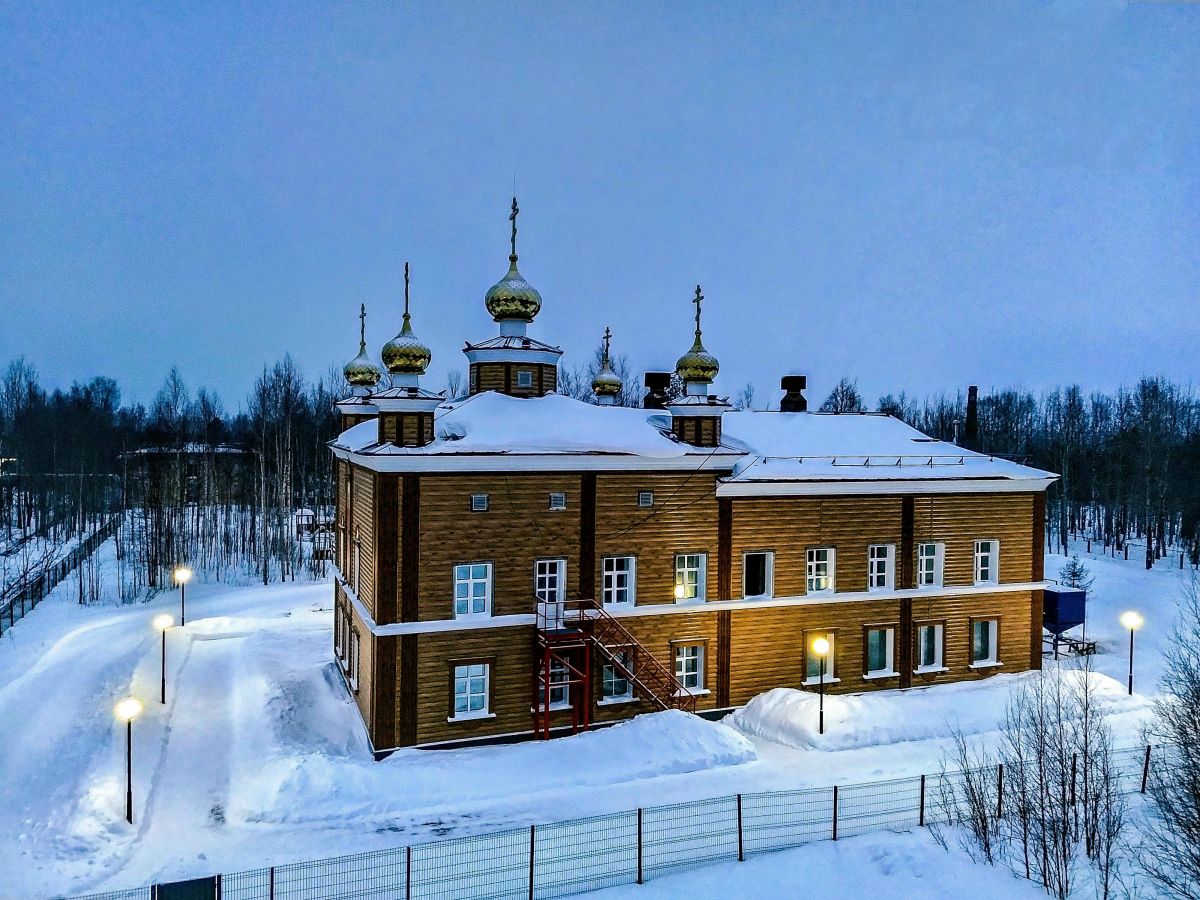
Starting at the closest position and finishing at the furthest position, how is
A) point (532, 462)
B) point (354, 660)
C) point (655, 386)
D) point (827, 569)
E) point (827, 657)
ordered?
point (532, 462), point (354, 660), point (827, 657), point (827, 569), point (655, 386)

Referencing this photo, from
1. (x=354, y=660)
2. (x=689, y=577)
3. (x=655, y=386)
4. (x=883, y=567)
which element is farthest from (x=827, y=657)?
(x=354, y=660)

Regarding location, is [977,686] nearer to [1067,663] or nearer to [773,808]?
[1067,663]

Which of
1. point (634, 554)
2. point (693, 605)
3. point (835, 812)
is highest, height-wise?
point (634, 554)

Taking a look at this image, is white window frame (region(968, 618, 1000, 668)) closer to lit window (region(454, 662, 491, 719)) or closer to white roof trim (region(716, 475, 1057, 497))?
white roof trim (region(716, 475, 1057, 497))

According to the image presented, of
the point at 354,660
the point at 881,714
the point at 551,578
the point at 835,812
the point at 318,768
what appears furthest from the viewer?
the point at 354,660

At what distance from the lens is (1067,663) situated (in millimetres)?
26734

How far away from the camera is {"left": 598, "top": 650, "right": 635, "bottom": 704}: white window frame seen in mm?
20266

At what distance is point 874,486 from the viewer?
2311cm

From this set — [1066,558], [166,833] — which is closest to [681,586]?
[166,833]

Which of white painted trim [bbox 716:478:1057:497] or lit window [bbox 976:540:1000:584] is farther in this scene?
lit window [bbox 976:540:1000:584]

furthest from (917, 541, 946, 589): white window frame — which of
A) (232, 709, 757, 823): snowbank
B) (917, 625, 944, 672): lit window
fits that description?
(232, 709, 757, 823): snowbank

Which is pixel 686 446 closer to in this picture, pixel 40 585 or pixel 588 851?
pixel 588 851

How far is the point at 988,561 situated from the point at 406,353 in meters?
19.7

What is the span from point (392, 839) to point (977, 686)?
17897 mm
